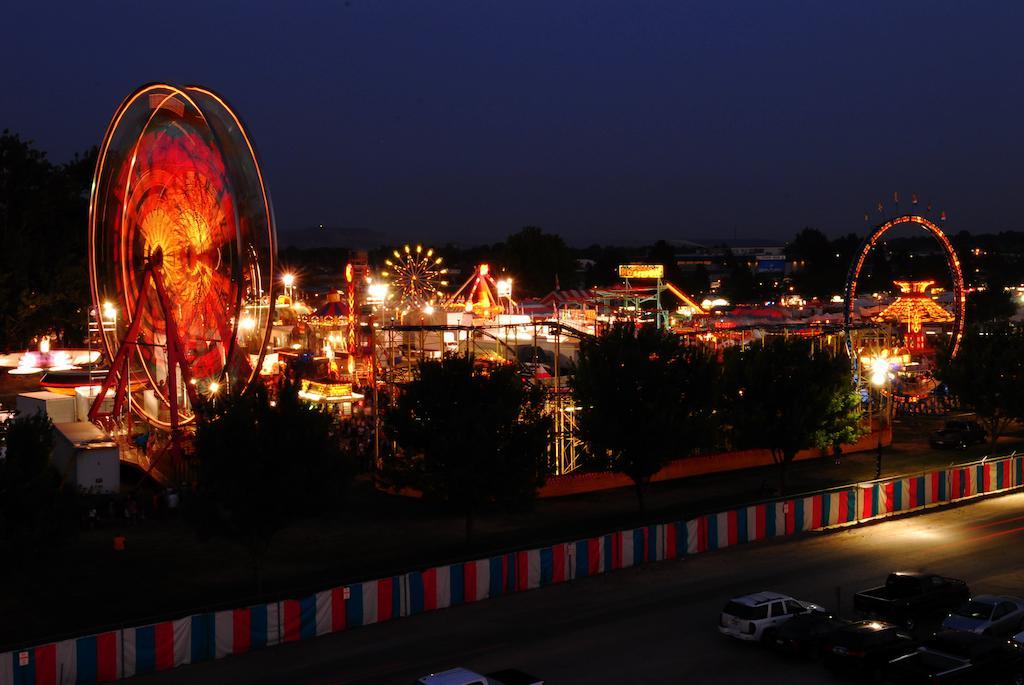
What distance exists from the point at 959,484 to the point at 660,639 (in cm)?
1605

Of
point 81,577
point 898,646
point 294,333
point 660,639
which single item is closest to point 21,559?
point 81,577

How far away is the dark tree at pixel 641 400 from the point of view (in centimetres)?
2978

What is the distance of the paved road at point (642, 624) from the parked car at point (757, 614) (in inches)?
11.8

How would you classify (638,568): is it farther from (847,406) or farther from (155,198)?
(155,198)

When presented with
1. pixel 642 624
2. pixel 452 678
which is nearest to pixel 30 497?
pixel 452 678

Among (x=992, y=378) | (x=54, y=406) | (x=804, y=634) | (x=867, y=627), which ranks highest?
(x=992, y=378)

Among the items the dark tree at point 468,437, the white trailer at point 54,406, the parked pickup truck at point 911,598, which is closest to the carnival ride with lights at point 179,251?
the white trailer at point 54,406

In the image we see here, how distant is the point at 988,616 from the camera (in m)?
19.1

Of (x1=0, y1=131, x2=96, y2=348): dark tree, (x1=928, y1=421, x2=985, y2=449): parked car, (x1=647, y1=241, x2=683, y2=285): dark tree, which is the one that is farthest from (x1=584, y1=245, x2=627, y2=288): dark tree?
(x1=928, y1=421, x2=985, y2=449): parked car

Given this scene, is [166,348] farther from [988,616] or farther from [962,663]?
[962,663]

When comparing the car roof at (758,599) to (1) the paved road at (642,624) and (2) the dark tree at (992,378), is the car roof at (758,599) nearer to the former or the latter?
(1) the paved road at (642,624)

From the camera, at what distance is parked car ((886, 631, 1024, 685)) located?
16.5 meters

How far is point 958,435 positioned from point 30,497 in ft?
107

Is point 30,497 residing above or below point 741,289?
below
